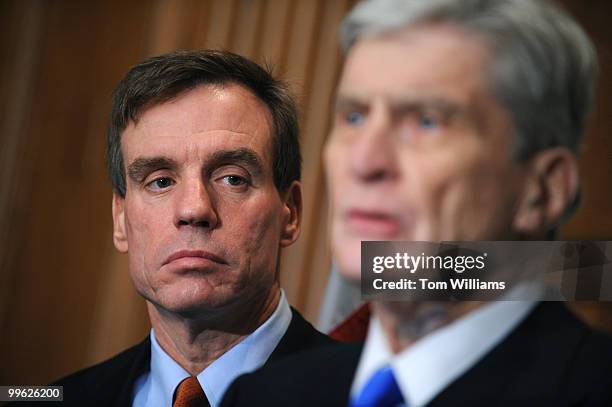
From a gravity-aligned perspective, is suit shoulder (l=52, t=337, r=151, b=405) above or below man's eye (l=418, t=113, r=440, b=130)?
below

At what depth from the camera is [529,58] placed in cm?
128

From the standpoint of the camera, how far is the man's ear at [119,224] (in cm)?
184

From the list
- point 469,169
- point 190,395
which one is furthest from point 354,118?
point 190,395

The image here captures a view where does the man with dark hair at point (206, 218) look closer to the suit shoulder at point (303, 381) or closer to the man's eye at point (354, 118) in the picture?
the suit shoulder at point (303, 381)

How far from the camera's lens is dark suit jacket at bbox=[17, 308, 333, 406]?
1.67 m

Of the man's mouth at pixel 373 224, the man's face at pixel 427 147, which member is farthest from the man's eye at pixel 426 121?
the man's mouth at pixel 373 224

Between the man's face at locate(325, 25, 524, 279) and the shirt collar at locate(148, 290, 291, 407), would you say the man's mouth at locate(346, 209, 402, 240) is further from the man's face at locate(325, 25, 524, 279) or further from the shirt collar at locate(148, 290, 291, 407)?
the shirt collar at locate(148, 290, 291, 407)

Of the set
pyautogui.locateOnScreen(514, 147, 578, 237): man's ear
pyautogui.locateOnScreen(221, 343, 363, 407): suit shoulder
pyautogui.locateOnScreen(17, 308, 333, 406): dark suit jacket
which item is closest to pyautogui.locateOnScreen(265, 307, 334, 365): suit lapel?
pyautogui.locateOnScreen(17, 308, 333, 406): dark suit jacket

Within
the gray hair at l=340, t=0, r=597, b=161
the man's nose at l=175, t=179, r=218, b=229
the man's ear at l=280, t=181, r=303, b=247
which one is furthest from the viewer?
the man's ear at l=280, t=181, r=303, b=247

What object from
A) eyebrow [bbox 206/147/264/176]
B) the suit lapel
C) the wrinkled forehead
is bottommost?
the suit lapel

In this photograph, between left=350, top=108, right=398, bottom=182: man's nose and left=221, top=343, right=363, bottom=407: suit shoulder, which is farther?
left=221, top=343, right=363, bottom=407: suit shoulder

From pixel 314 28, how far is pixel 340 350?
0.70m

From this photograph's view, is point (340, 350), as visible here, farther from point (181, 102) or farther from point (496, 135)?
point (181, 102)

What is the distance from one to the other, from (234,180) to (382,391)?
0.51m
